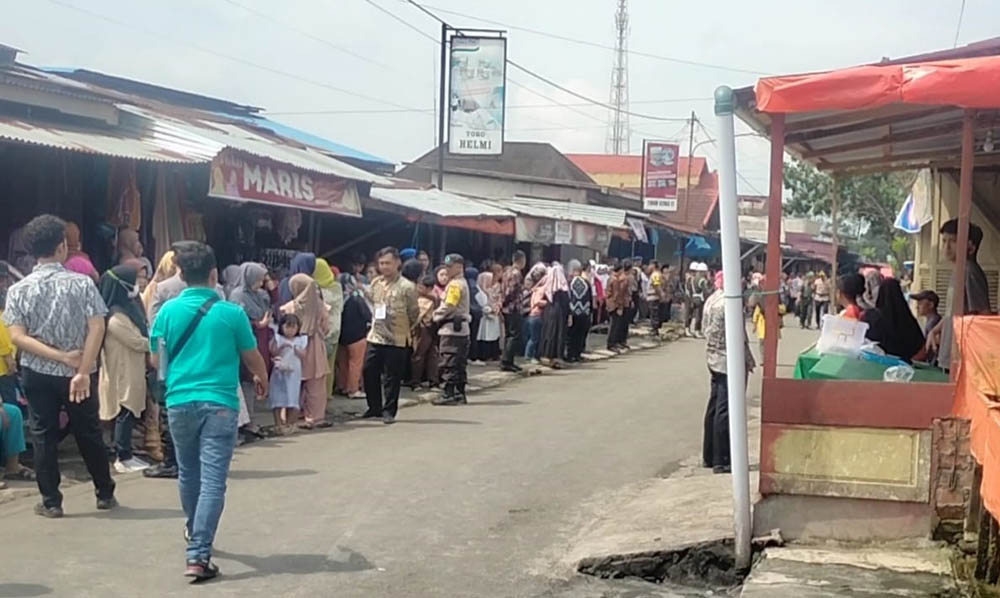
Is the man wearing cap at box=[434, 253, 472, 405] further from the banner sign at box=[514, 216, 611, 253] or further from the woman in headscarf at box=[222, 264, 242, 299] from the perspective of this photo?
the banner sign at box=[514, 216, 611, 253]

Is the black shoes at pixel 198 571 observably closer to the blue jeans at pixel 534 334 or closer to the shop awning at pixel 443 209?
the shop awning at pixel 443 209

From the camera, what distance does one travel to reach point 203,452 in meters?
6.63

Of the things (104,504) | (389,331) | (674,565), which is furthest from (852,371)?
(389,331)

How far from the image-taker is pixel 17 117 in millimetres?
10445

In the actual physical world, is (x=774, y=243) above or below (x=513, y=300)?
above

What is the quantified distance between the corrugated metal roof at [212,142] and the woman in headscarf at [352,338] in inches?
53.9

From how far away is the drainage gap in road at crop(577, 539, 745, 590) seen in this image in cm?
704

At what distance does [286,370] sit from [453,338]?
9.49 ft

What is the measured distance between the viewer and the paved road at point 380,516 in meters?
6.61

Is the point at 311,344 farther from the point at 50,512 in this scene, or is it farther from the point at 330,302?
the point at 50,512

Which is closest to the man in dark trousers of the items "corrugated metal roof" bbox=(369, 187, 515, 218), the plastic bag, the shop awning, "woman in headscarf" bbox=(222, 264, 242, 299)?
the shop awning

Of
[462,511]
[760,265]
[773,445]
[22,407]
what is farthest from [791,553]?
[760,265]

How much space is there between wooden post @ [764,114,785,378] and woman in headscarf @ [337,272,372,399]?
272 inches

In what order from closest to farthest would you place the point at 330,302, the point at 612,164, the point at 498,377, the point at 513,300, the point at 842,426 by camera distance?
the point at 842,426 < the point at 330,302 < the point at 498,377 < the point at 513,300 < the point at 612,164
